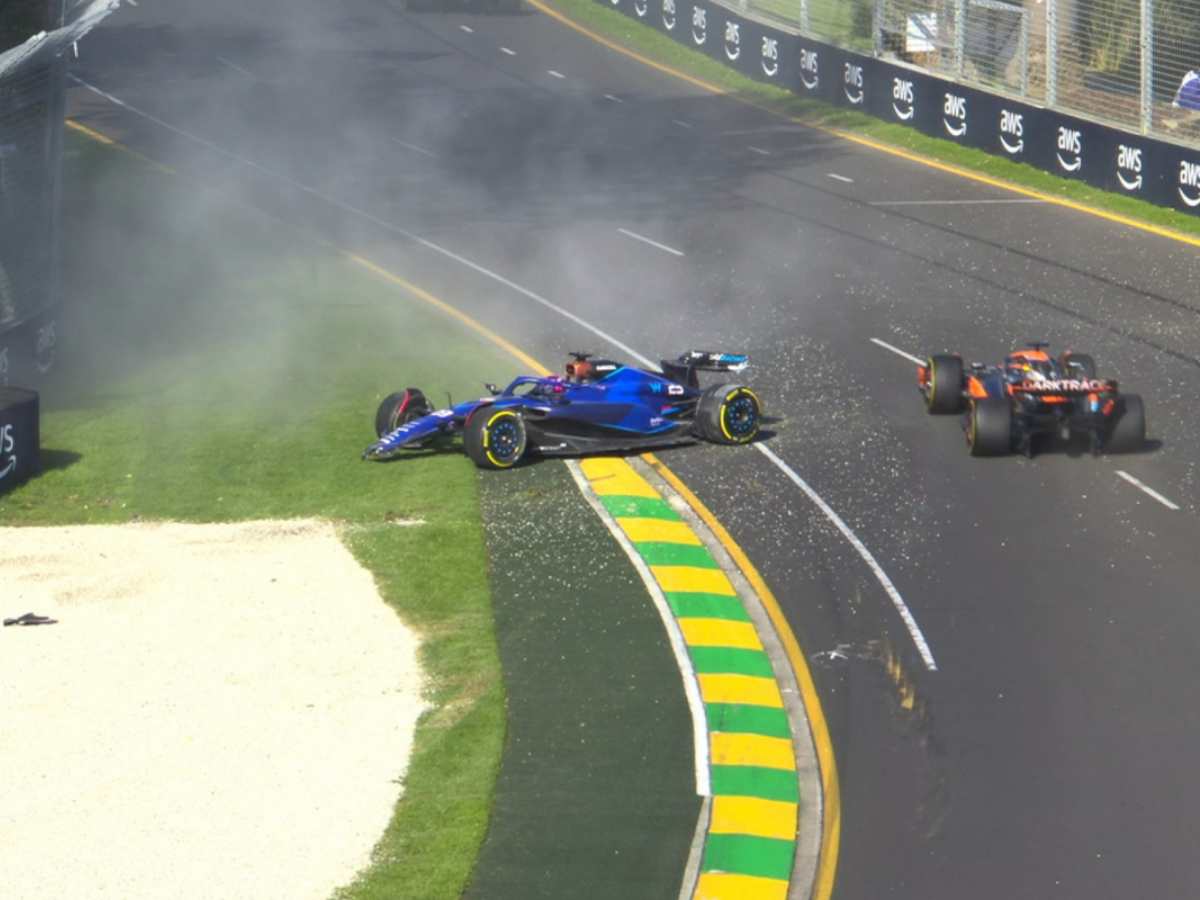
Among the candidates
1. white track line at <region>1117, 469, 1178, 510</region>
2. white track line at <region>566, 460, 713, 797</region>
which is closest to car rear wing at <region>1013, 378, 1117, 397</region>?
white track line at <region>1117, 469, 1178, 510</region>

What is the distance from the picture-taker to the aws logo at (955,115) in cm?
4069

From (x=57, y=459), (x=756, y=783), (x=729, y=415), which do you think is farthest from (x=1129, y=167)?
(x=756, y=783)

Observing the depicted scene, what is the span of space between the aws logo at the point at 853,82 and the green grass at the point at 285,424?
15.2m

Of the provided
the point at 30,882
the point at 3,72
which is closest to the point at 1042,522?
the point at 30,882

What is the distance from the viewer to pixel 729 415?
23.4 metres

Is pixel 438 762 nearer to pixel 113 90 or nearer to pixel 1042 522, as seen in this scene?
pixel 1042 522

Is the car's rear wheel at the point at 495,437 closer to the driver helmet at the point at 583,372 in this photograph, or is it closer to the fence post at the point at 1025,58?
the driver helmet at the point at 583,372

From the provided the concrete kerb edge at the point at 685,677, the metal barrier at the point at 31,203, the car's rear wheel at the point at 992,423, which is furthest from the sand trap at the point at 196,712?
the car's rear wheel at the point at 992,423

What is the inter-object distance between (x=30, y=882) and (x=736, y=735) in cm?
585

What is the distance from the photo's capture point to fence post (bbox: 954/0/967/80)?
4112 cm

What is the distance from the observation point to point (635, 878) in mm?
13531

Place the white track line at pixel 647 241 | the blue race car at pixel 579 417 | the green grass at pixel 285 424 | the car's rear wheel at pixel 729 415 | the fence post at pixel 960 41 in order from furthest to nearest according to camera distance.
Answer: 1. the fence post at pixel 960 41
2. the white track line at pixel 647 241
3. the car's rear wheel at pixel 729 415
4. the blue race car at pixel 579 417
5. the green grass at pixel 285 424

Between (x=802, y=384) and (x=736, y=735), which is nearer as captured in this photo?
(x=736, y=735)

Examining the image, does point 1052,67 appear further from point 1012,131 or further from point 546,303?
point 546,303
